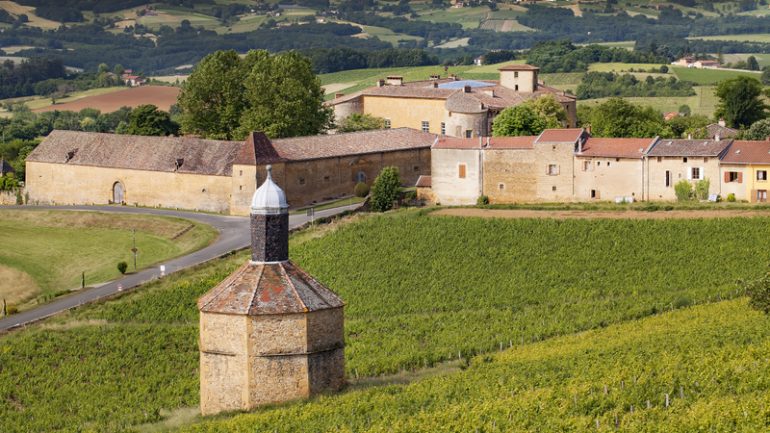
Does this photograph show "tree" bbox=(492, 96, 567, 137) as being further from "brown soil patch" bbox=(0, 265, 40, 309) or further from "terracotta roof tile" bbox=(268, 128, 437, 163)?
"brown soil patch" bbox=(0, 265, 40, 309)

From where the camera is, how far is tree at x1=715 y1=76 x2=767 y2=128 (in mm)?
99750

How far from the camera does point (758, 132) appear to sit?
87500 mm

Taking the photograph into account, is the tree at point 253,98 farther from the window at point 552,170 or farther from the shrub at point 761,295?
the shrub at point 761,295

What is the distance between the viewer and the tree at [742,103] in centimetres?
9975

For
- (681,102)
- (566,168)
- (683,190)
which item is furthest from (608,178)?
(681,102)

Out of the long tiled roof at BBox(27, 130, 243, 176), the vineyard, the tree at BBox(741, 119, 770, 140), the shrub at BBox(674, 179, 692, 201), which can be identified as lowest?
the vineyard

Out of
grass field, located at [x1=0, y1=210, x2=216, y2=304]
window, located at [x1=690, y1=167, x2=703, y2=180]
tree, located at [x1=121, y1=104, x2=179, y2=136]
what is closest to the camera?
grass field, located at [x1=0, y1=210, x2=216, y2=304]

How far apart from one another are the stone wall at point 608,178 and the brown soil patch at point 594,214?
18.0ft

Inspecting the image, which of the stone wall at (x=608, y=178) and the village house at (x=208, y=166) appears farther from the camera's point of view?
the village house at (x=208, y=166)

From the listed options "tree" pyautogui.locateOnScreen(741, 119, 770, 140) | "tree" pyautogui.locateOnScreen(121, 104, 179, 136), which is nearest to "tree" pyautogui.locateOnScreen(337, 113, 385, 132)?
"tree" pyautogui.locateOnScreen(121, 104, 179, 136)

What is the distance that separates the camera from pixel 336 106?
105125mm

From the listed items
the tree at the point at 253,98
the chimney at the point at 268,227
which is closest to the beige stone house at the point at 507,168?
the tree at the point at 253,98

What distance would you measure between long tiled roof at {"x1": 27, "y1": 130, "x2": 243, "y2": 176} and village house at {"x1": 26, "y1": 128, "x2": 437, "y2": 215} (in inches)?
2.0

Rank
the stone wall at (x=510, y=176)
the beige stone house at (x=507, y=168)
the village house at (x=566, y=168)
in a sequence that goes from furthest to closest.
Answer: the stone wall at (x=510, y=176), the beige stone house at (x=507, y=168), the village house at (x=566, y=168)
